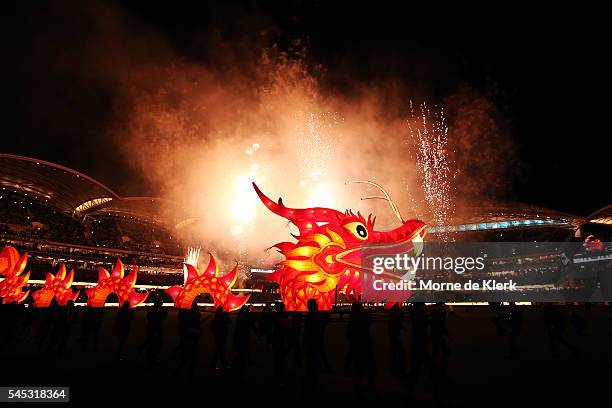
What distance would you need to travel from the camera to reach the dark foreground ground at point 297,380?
6.35 meters

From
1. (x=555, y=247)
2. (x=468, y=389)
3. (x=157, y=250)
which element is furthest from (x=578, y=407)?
(x=555, y=247)

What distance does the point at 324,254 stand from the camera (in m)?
15.7

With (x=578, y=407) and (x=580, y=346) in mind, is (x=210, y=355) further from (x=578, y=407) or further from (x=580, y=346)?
(x=580, y=346)

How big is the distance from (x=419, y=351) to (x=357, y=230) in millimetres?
10049

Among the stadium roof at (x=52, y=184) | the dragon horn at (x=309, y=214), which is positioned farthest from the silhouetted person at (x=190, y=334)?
the stadium roof at (x=52, y=184)

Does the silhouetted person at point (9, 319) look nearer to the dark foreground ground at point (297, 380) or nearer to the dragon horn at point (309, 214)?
the dark foreground ground at point (297, 380)

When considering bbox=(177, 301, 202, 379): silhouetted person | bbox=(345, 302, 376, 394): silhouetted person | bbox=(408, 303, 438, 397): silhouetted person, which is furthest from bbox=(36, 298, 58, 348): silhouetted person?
bbox=(408, 303, 438, 397): silhouetted person

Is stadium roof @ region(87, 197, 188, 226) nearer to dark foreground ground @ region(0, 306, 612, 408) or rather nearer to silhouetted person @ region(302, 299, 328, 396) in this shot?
dark foreground ground @ region(0, 306, 612, 408)

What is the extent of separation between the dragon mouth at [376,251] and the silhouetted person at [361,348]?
8881 mm

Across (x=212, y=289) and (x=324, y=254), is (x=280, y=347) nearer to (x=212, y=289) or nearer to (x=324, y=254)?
(x=324, y=254)

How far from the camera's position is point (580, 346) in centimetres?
1301

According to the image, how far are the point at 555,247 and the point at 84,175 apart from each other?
61491 millimetres

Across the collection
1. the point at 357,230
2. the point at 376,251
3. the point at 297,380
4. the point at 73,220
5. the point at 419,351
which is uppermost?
the point at 73,220

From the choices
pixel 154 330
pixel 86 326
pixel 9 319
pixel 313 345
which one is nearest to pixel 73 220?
pixel 9 319
